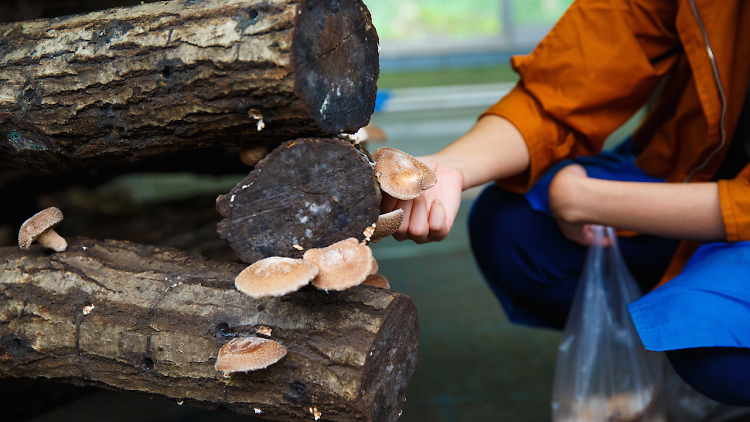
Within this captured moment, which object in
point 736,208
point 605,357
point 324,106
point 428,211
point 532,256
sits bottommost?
point 605,357

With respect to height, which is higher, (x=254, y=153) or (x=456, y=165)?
(x=254, y=153)

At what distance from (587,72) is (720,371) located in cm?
95

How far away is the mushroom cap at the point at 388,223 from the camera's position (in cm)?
113

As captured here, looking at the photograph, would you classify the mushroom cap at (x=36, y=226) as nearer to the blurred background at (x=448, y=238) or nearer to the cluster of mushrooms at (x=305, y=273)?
the cluster of mushrooms at (x=305, y=273)

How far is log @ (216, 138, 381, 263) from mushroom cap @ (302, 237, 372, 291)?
51mm

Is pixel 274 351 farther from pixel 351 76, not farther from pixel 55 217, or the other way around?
pixel 55 217

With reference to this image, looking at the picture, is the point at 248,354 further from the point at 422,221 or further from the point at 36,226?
the point at 36,226

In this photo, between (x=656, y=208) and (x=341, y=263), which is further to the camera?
(x=656, y=208)

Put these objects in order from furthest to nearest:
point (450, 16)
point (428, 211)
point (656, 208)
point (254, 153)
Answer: point (450, 16), point (656, 208), point (428, 211), point (254, 153)

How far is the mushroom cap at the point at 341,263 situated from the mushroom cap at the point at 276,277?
0.08 ft

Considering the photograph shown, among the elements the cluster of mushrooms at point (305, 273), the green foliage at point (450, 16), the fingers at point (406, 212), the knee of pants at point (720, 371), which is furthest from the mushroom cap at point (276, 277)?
the green foliage at point (450, 16)

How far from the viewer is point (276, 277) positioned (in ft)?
3.15

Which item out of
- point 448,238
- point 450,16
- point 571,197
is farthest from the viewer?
point 450,16

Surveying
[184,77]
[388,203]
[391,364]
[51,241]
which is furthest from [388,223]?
[51,241]
